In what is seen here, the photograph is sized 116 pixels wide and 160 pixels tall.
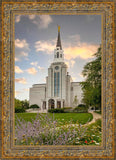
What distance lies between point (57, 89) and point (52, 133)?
2.76 ft

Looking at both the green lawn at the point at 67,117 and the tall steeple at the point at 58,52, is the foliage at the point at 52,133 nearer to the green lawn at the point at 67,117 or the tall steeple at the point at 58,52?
the green lawn at the point at 67,117

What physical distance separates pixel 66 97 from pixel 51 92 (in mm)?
313

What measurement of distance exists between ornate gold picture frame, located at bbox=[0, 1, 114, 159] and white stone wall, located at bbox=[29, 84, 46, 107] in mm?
371

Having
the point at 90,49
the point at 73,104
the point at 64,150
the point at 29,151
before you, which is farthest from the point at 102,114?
the point at 29,151

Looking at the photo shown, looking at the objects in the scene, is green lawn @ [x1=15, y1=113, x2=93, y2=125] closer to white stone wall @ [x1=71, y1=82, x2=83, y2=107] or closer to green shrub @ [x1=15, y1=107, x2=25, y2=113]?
green shrub @ [x1=15, y1=107, x2=25, y2=113]

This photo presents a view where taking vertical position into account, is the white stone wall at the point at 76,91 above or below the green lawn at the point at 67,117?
above

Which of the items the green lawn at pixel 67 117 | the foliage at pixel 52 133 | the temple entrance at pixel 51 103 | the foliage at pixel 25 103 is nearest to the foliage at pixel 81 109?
the green lawn at pixel 67 117

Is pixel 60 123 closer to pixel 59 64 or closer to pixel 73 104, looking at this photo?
pixel 73 104

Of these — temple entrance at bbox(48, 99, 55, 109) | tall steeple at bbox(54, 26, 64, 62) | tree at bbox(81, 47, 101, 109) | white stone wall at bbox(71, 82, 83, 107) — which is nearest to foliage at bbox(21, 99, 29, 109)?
temple entrance at bbox(48, 99, 55, 109)

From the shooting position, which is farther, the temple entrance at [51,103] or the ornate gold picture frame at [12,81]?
the temple entrance at [51,103]

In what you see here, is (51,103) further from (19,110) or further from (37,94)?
(19,110)

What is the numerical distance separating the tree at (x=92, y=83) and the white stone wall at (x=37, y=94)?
0.79 m

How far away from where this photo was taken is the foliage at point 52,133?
241 cm

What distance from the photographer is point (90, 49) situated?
8.32 feet
